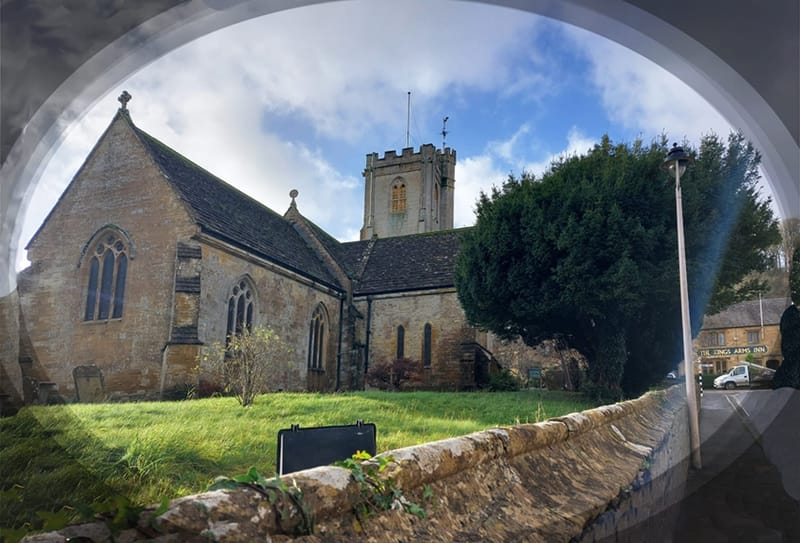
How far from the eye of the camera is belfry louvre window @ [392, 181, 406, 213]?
4641 centimetres

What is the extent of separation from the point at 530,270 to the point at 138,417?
12754mm

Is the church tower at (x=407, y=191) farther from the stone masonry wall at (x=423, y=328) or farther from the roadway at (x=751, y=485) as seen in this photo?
the roadway at (x=751, y=485)

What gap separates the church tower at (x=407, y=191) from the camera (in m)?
44.7

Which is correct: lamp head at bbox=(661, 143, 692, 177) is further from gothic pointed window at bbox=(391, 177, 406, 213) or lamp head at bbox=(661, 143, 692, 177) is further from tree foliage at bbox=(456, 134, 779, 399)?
gothic pointed window at bbox=(391, 177, 406, 213)

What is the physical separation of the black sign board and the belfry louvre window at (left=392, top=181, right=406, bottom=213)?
4389 centimetres

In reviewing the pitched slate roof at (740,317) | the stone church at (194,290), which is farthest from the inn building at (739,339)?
the stone church at (194,290)

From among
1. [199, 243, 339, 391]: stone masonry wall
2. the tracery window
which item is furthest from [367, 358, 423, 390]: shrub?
[199, 243, 339, 391]: stone masonry wall

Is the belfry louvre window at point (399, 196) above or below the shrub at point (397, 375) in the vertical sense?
above

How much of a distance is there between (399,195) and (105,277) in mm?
33887

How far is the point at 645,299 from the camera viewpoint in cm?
1606

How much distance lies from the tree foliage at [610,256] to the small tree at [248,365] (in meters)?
7.87

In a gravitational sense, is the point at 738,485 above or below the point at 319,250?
below

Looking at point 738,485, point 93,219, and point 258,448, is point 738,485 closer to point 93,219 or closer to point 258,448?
point 258,448

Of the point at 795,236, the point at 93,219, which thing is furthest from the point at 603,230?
the point at 93,219
